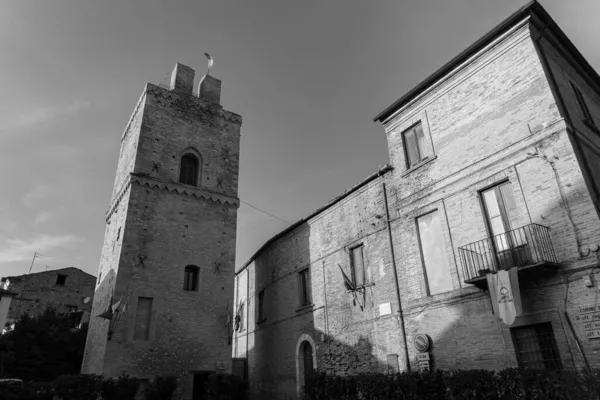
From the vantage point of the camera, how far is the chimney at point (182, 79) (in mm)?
20594

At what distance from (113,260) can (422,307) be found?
39.2ft

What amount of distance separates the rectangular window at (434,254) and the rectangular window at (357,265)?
2.97 m

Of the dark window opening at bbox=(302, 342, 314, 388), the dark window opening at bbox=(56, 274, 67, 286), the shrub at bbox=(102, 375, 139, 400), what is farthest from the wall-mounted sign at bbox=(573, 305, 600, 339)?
the dark window opening at bbox=(56, 274, 67, 286)

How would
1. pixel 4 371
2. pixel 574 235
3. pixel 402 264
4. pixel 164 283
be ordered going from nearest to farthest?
pixel 574 235
pixel 402 264
pixel 164 283
pixel 4 371

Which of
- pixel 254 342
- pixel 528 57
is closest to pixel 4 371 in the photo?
pixel 254 342

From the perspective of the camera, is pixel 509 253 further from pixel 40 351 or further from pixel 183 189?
pixel 40 351

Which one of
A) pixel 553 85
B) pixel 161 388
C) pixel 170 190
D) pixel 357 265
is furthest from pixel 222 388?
pixel 553 85

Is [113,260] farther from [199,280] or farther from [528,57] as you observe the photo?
[528,57]

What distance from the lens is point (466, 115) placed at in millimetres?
11969

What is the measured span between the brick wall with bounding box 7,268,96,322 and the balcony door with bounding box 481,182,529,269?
92.5 feet

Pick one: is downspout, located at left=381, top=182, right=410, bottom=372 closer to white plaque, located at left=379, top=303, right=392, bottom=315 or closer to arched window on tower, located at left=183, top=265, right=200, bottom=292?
white plaque, located at left=379, top=303, right=392, bottom=315

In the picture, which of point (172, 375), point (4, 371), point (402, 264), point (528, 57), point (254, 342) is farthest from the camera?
point (254, 342)

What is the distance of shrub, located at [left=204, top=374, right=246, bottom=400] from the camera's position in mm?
14703

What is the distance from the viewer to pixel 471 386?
8.64 meters
